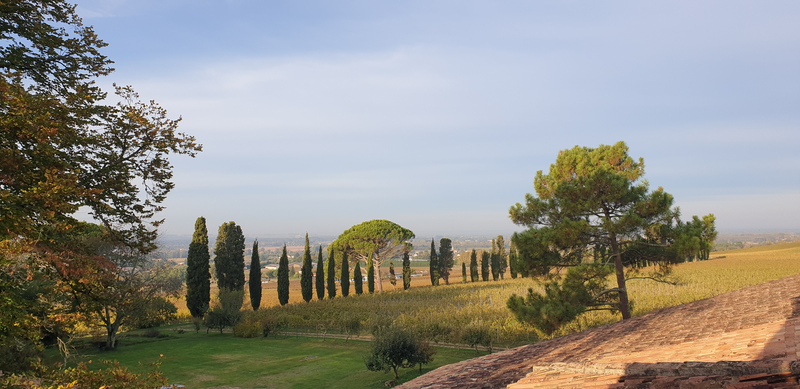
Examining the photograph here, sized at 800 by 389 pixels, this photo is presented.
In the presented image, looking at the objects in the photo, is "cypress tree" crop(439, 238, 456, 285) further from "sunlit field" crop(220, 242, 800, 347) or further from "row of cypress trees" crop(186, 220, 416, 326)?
"sunlit field" crop(220, 242, 800, 347)

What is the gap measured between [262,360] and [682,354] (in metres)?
23.0

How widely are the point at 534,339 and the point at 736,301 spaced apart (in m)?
14.5

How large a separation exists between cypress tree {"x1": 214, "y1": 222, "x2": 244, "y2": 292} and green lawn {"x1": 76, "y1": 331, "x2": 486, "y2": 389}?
41.4ft

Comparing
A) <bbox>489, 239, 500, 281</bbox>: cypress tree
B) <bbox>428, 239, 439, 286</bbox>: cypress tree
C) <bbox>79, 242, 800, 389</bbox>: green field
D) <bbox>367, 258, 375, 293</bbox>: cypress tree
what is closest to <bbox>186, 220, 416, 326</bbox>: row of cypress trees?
<bbox>367, 258, 375, 293</bbox>: cypress tree

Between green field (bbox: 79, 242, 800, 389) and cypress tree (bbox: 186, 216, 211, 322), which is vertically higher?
cypress tree (bbox: 186, 216, 211, 322)

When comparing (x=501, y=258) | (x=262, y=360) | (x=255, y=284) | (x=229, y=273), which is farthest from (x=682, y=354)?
(x=501, y=258)

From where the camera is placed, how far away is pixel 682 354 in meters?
5.04

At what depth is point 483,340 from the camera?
2430 centimetres

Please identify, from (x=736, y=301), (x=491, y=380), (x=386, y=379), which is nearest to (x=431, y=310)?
(x=386, y=379)

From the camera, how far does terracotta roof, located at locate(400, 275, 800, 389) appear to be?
137 inches

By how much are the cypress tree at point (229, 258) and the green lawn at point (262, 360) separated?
12622 mm

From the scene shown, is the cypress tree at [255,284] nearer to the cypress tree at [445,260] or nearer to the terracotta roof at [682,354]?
the cypress tree at [445,260]

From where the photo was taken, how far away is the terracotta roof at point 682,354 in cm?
348

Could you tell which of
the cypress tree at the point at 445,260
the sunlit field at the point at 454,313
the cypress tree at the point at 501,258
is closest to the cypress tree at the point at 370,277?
the sunlit field at the point at 454,313
